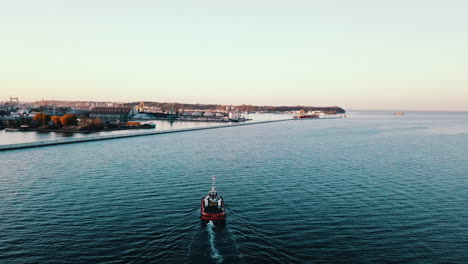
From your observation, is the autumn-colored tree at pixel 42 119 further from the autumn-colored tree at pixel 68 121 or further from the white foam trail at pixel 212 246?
the white foam trail at pixel 212 246

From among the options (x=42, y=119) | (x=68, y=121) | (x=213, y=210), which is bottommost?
(x=213, y=210)

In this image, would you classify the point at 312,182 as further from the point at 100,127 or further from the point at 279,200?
the point at 100,127

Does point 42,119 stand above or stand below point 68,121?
above

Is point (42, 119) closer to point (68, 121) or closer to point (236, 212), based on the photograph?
point (68, 121)

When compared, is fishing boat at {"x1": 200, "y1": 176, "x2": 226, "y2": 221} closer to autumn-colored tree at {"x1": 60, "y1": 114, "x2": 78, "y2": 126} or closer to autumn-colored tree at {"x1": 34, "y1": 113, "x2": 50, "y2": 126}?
autumn-colored tree at {"x1": 60, "y1": 114, "x2": 78, "y2": 126}

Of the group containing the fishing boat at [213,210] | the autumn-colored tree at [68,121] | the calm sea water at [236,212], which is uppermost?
the autumn-colored tree at [68,121]

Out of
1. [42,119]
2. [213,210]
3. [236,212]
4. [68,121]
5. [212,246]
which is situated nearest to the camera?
[212,246]

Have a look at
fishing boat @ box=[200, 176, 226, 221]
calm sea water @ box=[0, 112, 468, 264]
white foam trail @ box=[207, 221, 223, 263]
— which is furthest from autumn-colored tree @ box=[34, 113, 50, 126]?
white foam trail @ box=[207, 221, 223, 263]

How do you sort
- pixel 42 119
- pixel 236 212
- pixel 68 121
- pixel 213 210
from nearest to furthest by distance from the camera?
1. pixel 213 210
2. pixel 236 212
3. pixel 68 121
4. pixel 42 119

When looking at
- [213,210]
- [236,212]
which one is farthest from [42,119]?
[213,210]

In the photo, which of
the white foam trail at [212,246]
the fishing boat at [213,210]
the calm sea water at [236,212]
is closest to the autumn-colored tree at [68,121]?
the calm sea water at [236,212]

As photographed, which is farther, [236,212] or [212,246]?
[236,212]
